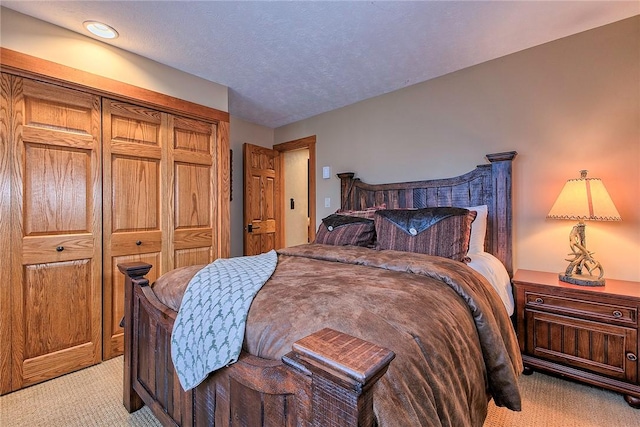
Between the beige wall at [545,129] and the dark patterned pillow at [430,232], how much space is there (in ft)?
2.06

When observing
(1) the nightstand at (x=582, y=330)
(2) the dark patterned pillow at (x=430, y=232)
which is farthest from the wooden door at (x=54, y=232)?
(1) the nightstand at (x=582, y=330)

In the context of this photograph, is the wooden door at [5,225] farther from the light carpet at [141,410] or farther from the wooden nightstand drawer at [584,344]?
the wooden nightstand drawer at [584,344]

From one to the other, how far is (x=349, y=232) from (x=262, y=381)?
5.50 ft

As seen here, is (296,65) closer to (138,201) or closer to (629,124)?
(138,201)

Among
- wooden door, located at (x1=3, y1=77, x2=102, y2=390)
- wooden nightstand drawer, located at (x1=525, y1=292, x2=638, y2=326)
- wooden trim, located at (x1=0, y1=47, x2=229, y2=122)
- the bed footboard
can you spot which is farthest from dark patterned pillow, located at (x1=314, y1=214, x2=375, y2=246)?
wooden door, located at (x1=3, y1=77, x2=102, y2=390)

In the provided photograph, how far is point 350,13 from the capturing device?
1811 millimetres

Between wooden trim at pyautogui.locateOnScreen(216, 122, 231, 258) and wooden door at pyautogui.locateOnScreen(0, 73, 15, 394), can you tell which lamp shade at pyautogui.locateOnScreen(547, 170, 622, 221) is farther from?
wooden door at pyautogui.locateOnScreen(0, 73, 15, 394)

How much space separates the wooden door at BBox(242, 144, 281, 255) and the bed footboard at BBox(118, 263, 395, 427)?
2.22 m

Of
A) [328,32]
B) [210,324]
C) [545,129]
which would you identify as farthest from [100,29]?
[545,129]

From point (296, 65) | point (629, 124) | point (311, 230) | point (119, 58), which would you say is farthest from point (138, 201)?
point (629, 124)

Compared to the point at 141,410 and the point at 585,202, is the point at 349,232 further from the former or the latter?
the point at 141,410

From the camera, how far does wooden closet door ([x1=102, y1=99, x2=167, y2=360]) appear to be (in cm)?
220

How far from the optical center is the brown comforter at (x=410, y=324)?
0.76 meters

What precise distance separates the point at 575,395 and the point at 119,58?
12.8 feet
